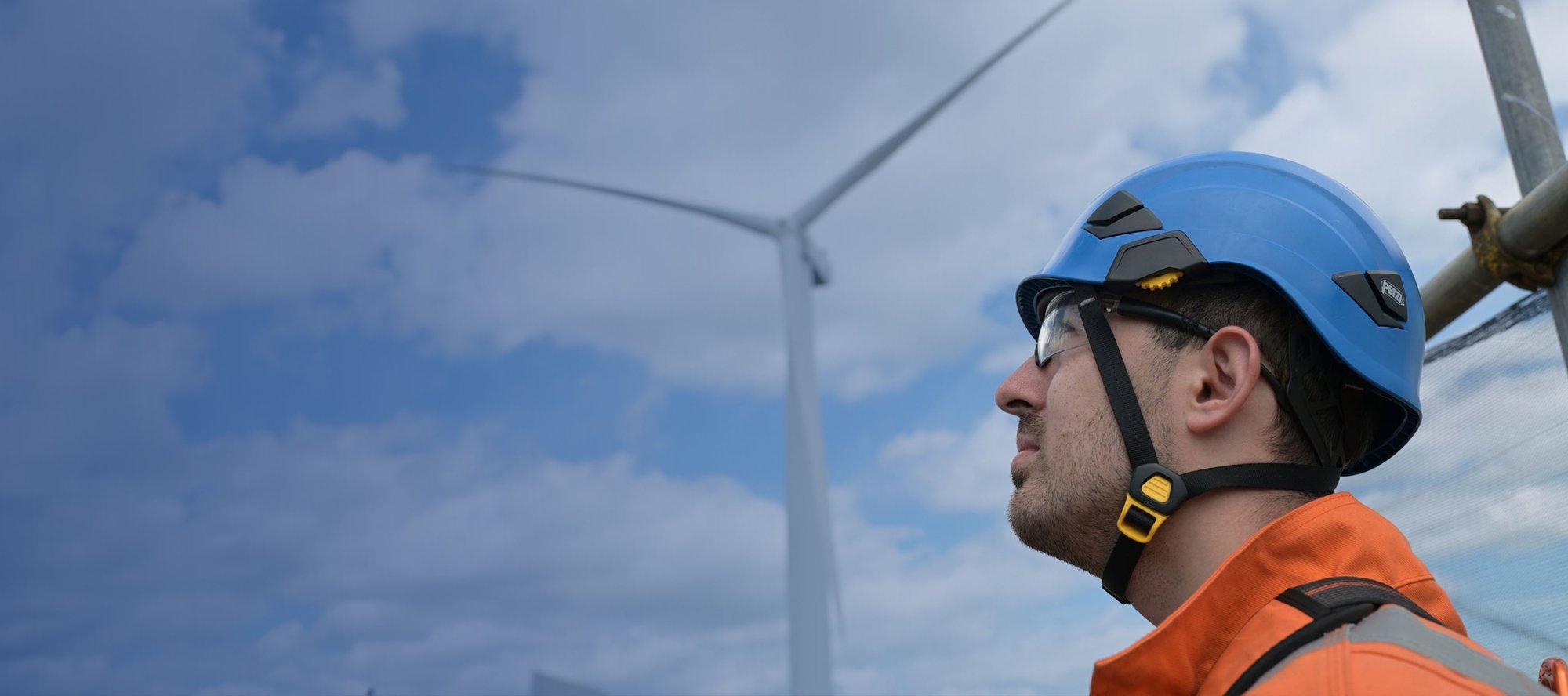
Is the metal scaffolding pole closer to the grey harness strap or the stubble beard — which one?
the stubble beard

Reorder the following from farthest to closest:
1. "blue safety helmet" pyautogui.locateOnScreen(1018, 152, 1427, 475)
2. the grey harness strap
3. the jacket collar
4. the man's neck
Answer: "blue safety helmet" pyautogui.locateOnScreen(1018, 152, 1427, 475)
the man's neck
the jacket collar
the grey harness strap

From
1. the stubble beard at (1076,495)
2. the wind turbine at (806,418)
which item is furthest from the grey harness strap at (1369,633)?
the wind turbine at (806,418)

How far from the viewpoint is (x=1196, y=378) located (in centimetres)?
386

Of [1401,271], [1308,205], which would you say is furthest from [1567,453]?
[1308,205]

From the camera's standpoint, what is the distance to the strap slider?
3.70 meters

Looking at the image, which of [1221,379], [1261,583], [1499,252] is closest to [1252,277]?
[1221,379]

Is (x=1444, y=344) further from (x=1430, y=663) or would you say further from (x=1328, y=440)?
(x=1430, y=663)

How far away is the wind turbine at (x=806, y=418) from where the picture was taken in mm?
33750

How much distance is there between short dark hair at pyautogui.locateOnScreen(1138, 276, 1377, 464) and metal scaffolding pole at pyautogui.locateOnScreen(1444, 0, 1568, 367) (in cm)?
252

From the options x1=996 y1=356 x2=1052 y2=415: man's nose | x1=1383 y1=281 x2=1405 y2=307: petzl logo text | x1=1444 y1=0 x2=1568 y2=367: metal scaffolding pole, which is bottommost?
x1=996 y1=356 x2=1052 y2=415: man's nose

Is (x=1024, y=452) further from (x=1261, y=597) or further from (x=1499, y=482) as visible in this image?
(x=1499, y=482)

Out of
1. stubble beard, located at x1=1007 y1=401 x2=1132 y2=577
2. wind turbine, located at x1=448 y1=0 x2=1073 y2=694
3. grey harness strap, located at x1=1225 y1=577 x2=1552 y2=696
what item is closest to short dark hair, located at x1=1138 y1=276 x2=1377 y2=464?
stubble beard, located at x1=1007 y1=401 x2=1132 y2=577

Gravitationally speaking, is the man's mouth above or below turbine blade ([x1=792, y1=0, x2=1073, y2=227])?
below

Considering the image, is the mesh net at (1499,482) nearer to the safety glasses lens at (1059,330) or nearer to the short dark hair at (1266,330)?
the short dark hair at (1266,330)
